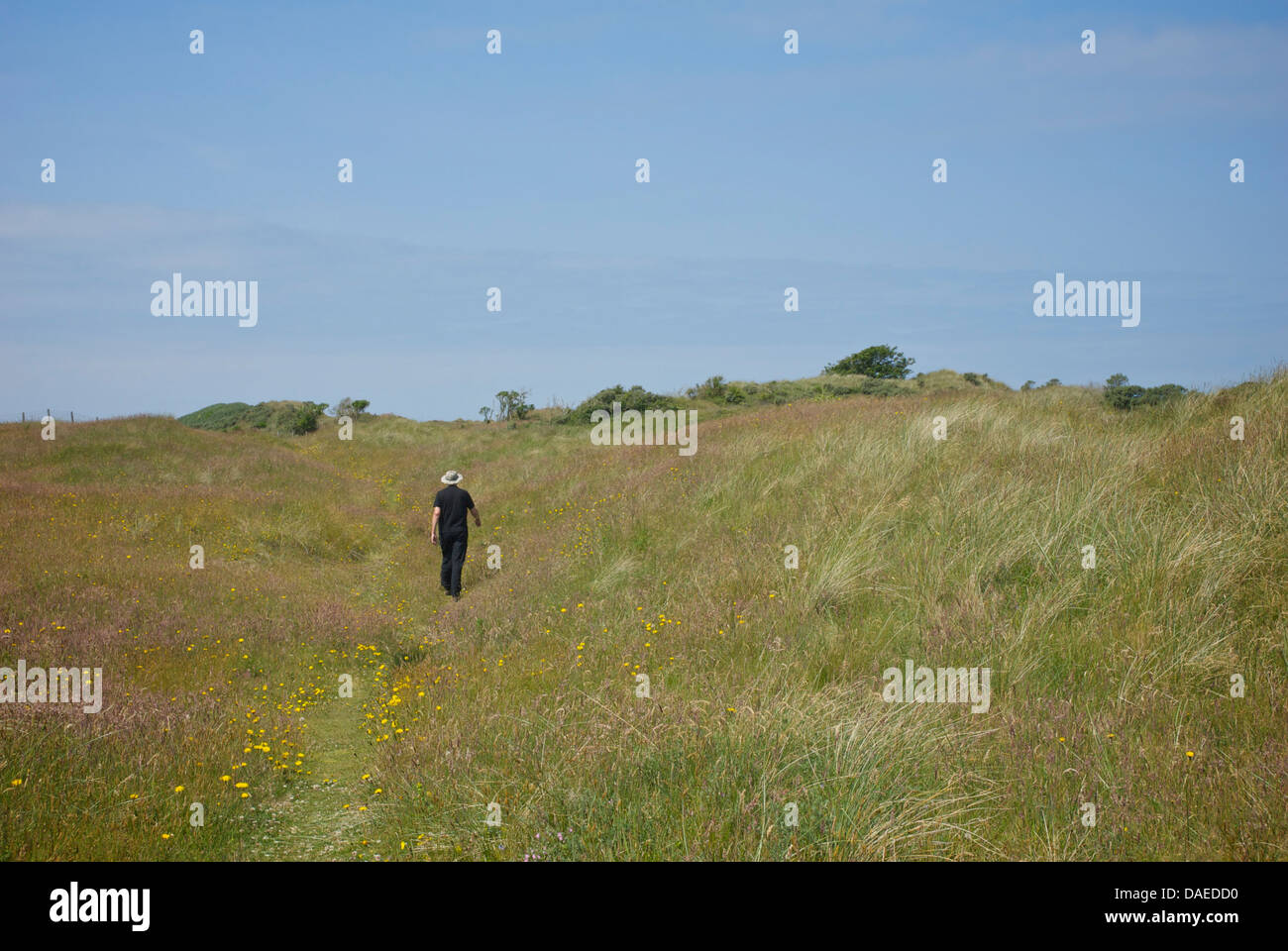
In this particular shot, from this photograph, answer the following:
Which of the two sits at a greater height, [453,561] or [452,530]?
[452,530]

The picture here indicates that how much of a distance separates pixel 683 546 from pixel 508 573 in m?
3.51

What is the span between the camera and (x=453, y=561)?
12617 mm

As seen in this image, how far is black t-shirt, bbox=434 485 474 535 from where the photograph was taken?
12656 mm

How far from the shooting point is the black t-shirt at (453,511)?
12.7 meters

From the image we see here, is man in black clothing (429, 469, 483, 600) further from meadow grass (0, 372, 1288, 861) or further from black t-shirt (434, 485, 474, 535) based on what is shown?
meadow grass (0, 372, 1288, 861)

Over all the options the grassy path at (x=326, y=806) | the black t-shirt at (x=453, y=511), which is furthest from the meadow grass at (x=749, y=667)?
the black t-shirt at (x=453, y=511)

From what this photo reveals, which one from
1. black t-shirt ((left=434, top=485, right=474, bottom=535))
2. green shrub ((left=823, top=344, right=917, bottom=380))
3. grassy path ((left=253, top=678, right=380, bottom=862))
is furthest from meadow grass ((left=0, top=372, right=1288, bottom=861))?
green shrub ((left=823, top=344, right=917, bottom=380))

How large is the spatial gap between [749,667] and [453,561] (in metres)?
7.59

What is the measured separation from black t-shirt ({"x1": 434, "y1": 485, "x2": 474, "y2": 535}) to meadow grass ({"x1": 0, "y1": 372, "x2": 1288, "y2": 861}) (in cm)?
113

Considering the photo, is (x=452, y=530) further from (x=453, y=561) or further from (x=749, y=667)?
(x=749, y=667)

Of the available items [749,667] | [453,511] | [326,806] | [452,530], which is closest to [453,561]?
[452,530]

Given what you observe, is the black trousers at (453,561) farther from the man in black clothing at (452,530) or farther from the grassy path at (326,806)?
the grassy path at (326,806)

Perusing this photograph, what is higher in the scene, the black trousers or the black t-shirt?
the black t-shirt
